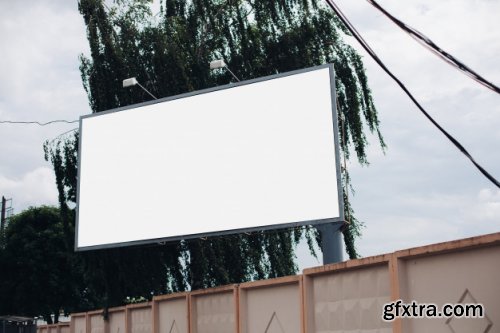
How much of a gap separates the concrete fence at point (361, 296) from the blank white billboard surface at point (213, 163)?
422cm

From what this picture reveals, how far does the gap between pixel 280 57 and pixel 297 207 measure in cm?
801

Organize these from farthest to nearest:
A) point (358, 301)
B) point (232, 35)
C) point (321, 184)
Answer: point (232, 35) < point (321, 184) < point (358, 301)

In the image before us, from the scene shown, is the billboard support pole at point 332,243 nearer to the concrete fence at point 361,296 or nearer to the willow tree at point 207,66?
the willow tree at point 207,66

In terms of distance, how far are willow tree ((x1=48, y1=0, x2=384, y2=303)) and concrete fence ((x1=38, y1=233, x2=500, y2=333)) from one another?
329 inches

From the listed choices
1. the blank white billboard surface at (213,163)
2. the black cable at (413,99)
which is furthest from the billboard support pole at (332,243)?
the black cable at (413,99)

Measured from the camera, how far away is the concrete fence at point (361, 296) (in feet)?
23.4

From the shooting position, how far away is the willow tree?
22.9 m

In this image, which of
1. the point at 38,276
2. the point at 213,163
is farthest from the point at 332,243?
the point at 38,276

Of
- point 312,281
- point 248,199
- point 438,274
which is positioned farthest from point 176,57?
point 438,274

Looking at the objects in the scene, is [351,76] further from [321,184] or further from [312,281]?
[312,281]

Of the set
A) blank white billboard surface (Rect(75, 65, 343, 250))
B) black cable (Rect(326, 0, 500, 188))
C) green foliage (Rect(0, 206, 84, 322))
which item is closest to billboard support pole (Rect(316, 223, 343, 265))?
blank white billboard surface (Rect(75, 65, 343, 250))

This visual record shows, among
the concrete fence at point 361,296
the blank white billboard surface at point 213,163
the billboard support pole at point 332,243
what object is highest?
the blank white billboard surface at point 213,163

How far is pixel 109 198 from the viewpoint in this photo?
21.2 m

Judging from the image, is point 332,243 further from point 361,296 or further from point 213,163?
point 361,296
